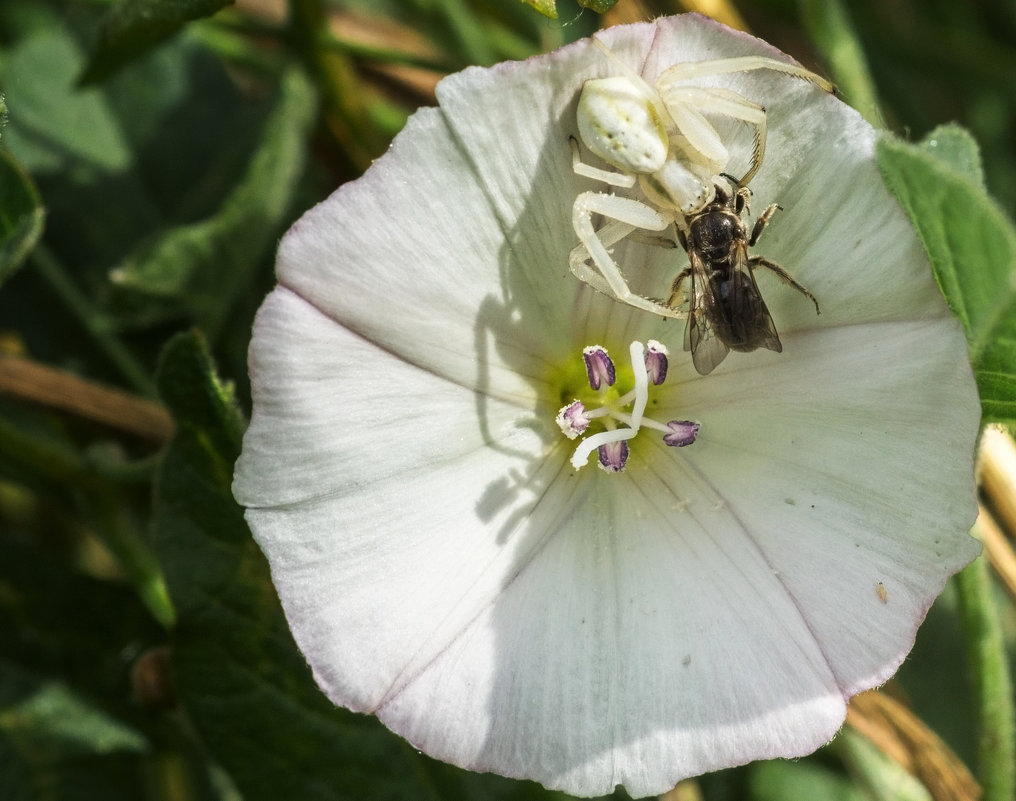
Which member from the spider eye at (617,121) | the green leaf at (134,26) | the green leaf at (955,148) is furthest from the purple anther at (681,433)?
the green leaf at (134,26)

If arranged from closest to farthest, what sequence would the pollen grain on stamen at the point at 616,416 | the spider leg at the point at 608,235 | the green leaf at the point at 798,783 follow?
the spider leg at the point at 608,235, the pollen grain on stamen at the point at 616,416, the green leaf at the point at 798,783

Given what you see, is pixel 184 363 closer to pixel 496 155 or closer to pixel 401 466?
pixel 401 466

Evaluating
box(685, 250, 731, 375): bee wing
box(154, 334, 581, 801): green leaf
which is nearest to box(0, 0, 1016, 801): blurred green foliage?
box(154, 334, 581, 801): green leaf

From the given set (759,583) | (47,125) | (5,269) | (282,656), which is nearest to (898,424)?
(759,583)

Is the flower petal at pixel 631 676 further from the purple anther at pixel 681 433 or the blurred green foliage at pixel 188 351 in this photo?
the blurred green foliage at pixel 188 351

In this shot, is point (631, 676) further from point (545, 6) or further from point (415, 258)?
point (545, 6)


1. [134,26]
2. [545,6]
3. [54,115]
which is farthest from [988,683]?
[54,115]
